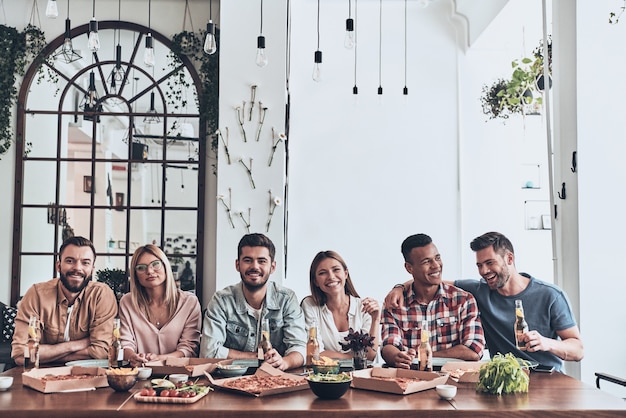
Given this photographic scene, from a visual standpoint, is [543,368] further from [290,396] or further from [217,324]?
[217,324]

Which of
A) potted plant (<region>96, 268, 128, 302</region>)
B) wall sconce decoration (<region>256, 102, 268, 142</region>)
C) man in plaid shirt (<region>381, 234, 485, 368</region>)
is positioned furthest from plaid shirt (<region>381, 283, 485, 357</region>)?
potted plant (<region>96, 268, 128, 302</region>)

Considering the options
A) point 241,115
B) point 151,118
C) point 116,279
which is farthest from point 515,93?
point 116,279

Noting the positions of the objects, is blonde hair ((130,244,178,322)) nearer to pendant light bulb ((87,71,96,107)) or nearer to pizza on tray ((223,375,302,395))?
pizza on tray ((223,375,302,395))

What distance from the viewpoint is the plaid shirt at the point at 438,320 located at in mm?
3428

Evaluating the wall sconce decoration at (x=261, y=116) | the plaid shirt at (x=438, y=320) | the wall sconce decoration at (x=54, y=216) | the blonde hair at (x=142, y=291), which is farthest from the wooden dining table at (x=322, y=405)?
the wall sconce decoration at (x=54, y=216)

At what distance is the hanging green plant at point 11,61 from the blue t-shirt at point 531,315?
4.46 m

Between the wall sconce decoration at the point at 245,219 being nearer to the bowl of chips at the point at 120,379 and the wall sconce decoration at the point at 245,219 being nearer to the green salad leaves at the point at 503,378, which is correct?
the bowl of chips at the point at 120,379

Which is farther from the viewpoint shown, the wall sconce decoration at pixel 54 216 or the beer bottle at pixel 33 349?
the wall sconce decoration at pixel 54 216

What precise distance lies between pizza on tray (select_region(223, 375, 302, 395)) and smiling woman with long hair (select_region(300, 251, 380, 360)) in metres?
0.96

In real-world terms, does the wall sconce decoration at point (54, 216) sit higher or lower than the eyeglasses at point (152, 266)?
higher

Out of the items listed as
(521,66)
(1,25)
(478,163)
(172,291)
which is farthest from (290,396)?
(1,25)

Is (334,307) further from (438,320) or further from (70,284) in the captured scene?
(70,284)

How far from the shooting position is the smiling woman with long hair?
3777 millimetres

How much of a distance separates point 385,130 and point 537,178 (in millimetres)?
1406
